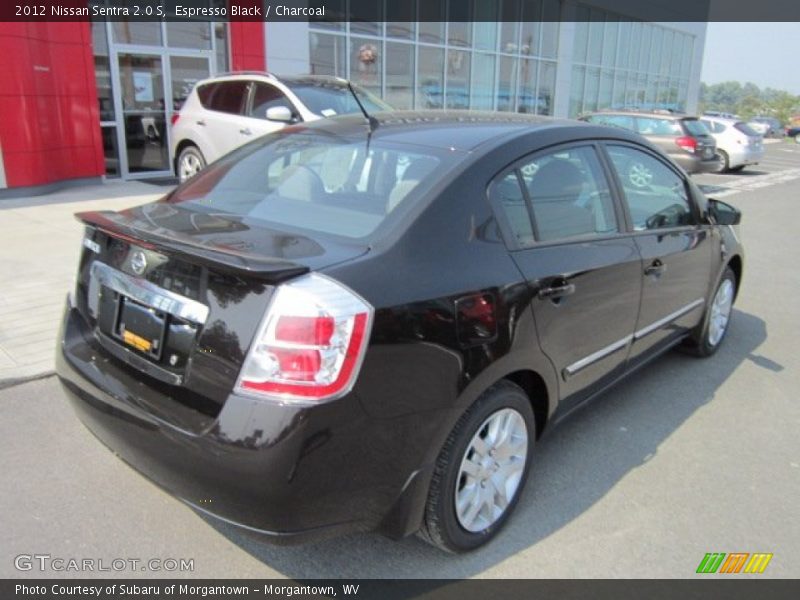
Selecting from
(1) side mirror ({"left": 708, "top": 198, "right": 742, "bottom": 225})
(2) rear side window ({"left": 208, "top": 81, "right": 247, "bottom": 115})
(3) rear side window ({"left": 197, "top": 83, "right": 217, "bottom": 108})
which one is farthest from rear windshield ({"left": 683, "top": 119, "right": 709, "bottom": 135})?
(1) side mirror ({"left": 708, "top": 198, "right": 742, "bottom": 225})

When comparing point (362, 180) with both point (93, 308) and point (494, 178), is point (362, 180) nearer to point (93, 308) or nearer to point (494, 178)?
point (494, 178)

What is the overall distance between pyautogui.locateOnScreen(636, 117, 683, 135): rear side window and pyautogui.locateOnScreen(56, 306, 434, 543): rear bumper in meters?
14.5

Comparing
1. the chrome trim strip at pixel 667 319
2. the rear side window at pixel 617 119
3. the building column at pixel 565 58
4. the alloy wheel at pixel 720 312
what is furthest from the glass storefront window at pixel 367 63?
the chrome trim strip at pixel 667 319

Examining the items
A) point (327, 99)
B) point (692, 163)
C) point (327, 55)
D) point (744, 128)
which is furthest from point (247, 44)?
point (744, 128)

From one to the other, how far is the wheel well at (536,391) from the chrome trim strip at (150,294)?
49.0 inches

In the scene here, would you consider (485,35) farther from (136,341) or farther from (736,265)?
(136,341)

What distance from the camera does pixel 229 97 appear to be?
9.20 metres

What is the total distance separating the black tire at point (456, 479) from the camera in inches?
94.2

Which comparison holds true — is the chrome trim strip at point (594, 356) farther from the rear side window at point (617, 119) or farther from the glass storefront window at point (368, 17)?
the glass storefront window at point (368, 17)

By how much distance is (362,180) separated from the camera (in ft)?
9.08

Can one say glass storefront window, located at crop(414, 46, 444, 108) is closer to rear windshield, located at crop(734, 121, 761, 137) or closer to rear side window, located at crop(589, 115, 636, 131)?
rear side window, located at crop(589, 115, 636, 131)

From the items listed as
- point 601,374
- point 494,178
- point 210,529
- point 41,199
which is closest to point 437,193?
point 494,178

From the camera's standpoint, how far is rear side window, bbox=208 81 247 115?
29.6 ft

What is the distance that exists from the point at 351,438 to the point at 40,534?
1483mm
